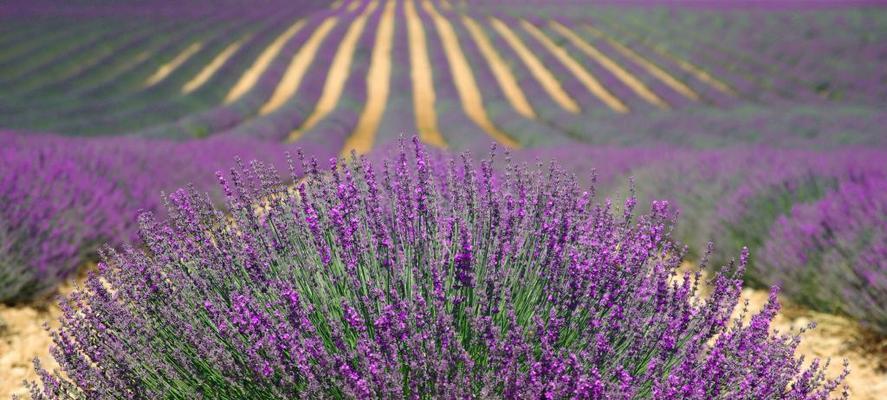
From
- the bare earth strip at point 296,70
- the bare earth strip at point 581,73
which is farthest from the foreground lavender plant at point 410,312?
the bare earth strip at point 581,73

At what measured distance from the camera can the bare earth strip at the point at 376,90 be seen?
1419cm

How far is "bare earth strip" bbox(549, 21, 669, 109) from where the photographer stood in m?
19.9

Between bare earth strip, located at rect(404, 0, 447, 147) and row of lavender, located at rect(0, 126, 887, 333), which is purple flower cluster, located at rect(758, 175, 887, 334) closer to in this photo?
row of lavender, located at rect(0, 126, 887, 333)

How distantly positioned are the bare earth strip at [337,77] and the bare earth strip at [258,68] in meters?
2.53

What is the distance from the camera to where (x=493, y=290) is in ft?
5.45

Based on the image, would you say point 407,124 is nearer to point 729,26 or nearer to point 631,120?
point 631,120

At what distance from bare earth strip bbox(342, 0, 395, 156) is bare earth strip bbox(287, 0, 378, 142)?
3.21ft

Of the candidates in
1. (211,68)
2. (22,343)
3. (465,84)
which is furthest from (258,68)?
(22,343)

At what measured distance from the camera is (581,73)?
23.7 metres

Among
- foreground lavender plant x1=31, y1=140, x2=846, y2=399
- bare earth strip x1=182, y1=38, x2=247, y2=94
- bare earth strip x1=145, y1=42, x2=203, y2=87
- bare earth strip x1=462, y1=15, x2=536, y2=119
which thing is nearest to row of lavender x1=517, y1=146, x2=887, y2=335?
foreground lavender plant x1=31, y1=140, x2=846, y2=399

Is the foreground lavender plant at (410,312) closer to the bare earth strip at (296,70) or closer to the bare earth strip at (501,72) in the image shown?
the bare earth strip at (501,72)

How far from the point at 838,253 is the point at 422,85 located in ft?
66.4

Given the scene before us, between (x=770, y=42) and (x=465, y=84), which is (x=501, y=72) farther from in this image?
(x=770, y=42)

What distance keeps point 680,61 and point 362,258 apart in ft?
84.5
